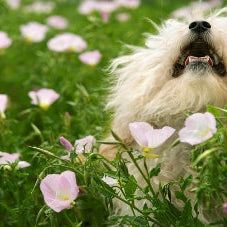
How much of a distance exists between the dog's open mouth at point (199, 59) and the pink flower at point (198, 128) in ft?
1.98

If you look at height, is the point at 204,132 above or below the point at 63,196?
above

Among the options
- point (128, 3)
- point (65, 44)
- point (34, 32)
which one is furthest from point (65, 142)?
point (128, 3)

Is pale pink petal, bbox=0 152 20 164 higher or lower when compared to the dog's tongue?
lower

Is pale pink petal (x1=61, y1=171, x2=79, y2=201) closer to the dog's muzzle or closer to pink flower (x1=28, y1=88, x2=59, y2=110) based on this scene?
the dog's muzzle

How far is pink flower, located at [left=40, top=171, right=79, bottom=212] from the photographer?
182 cm

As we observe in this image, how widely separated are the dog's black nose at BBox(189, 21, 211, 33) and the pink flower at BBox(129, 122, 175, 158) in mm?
619

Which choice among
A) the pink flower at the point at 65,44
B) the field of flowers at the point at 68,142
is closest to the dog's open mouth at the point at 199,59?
the field of flowers at the point at 68,142

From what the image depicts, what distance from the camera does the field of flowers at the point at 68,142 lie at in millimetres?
Result: 1770

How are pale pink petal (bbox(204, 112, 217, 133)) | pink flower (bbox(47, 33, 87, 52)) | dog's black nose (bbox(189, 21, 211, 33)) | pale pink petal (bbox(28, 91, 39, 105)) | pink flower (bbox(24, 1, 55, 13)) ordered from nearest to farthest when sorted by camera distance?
pale pink petal (bbox(204, 112, 217, 133)) < dog's black nose (bbox(189, 21, 211, 33)) < pale pink petal (bbox(28, 91, 39, 105)) < pink flower (bbox(47, 33, 87, 52)) < pink flower (bbox(24, 1, 55, 13))

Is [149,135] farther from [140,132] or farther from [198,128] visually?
[198,128]

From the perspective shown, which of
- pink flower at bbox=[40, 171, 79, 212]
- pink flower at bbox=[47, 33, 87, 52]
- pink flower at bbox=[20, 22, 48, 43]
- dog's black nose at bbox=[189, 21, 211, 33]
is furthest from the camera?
pink flower at bbox=[20, 22, 48, 43]

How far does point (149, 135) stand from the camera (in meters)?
1.71

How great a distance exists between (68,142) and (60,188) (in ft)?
0.66

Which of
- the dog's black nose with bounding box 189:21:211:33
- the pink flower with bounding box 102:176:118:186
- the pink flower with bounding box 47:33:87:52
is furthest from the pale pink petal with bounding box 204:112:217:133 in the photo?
the pink flower with bounding box 47:33:87:52
